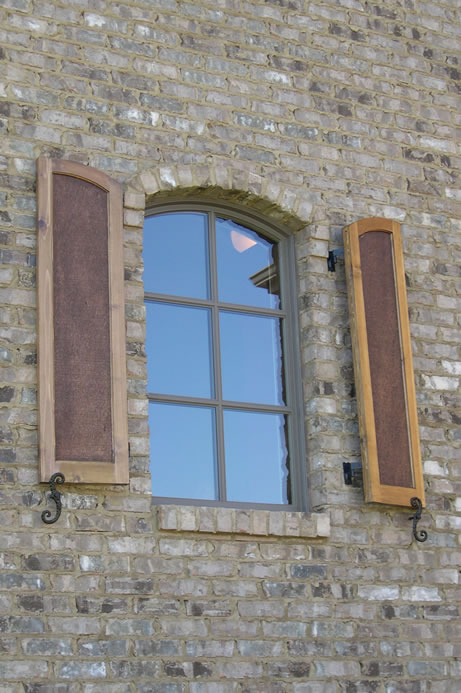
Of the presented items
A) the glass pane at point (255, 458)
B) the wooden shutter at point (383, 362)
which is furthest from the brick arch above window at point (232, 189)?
the glass pane at point (255, 458)

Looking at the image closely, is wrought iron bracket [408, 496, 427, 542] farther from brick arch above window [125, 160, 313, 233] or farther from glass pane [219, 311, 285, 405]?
brick arch above window [125, 160, 313, 233]

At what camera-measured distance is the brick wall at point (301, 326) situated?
5.63m

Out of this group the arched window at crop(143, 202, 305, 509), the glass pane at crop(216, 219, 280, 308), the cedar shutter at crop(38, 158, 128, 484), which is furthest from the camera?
the glass pane at crop(216, 219, 280, 308)

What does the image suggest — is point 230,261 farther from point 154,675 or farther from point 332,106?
point 154,675

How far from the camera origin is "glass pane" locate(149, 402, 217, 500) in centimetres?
625

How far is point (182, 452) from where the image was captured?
20.7 feet

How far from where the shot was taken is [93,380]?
5.82 m

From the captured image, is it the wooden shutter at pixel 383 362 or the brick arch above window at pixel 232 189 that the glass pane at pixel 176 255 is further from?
the wooden shutter at pixel 383 362

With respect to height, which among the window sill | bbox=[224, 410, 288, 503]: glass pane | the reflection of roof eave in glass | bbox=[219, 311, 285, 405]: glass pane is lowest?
the window sill

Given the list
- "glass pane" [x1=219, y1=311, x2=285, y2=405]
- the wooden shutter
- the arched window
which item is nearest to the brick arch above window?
the arched window

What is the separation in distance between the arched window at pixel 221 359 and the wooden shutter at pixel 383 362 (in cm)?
38

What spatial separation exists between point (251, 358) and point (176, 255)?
0.68 m

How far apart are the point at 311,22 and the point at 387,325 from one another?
74.3 inches

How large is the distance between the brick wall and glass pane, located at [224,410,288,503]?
187 millimetres
